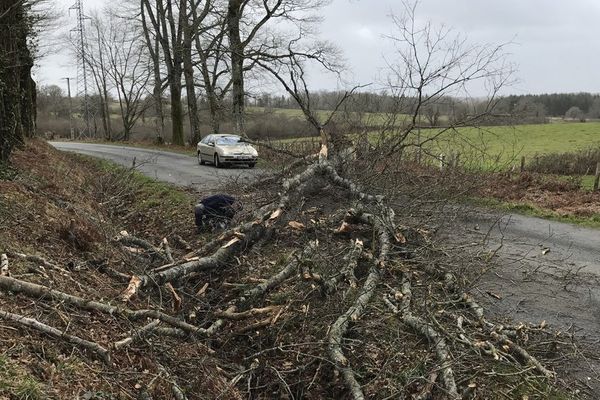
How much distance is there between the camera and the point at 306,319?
17.9 ft

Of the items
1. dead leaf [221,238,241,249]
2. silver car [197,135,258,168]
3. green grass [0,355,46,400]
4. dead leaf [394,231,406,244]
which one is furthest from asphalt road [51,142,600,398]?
silver car [197,135,258,168]

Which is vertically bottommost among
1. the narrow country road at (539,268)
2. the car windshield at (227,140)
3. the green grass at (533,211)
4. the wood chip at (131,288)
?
the green grass at (533,211)

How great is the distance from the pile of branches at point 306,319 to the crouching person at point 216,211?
48.7 inches

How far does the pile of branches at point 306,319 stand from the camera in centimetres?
434

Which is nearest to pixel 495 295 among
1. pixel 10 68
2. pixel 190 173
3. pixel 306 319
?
pixel 306 319

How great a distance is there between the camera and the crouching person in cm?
871

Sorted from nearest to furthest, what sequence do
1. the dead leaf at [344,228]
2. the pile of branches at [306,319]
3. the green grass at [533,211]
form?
the pile of branches at [306,319], the dead leaf at [344,228], the green grass at [533,211]

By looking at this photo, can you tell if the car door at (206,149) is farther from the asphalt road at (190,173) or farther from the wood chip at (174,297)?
the wood chip at (174,297)

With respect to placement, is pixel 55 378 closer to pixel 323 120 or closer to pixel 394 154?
pixel 394 154

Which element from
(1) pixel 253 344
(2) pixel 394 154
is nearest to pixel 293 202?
(2) pixel 394 154

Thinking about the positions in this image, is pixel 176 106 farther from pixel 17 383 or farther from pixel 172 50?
pixel 17 383

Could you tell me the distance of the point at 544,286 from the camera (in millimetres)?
6816

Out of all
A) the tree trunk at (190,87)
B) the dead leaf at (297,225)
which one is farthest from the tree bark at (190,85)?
the dead leaf at (297,225)

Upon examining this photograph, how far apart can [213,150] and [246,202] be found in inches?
463
